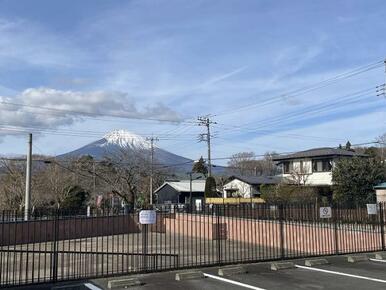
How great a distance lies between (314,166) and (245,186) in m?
12.1

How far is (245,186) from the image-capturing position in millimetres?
67312

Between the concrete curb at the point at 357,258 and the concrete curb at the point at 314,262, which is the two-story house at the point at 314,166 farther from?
the concrete curb at the point at 314,262

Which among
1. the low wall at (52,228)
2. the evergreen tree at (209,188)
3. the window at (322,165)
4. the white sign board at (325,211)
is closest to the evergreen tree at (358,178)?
the window at (322,165)

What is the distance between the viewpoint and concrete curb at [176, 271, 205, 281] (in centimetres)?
1234

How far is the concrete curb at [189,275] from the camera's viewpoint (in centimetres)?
1234

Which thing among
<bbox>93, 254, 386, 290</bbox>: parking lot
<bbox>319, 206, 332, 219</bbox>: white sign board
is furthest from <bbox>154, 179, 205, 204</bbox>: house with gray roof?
<bbox>93, 254, 386, 290</bbox>: parking lot

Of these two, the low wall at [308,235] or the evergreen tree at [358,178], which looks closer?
the low wall at [308,235]

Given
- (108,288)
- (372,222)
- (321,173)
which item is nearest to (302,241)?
(372,222)

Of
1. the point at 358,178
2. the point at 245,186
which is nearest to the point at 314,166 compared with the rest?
the point at 245,186

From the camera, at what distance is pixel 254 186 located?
66562mm

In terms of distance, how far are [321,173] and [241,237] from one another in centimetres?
3225

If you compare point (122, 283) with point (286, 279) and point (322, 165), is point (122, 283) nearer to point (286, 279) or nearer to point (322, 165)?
point (286, 279)

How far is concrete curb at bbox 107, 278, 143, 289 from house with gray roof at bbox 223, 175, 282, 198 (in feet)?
178

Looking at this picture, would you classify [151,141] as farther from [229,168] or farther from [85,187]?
[229,168]
